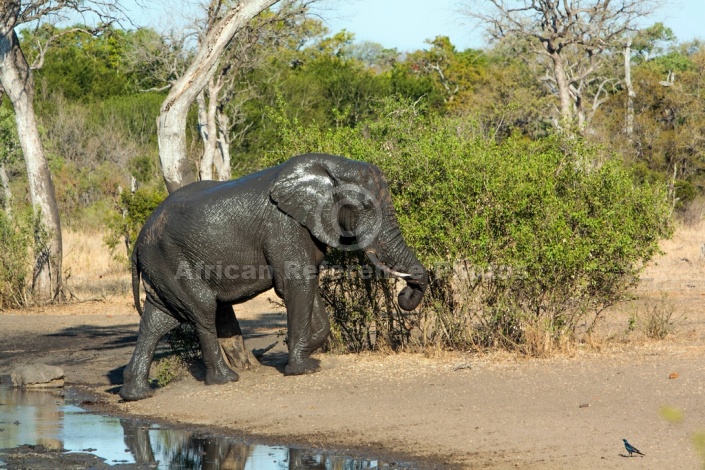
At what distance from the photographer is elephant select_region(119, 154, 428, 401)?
9.50 meters

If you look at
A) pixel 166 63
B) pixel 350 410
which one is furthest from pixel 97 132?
pixel 350 410

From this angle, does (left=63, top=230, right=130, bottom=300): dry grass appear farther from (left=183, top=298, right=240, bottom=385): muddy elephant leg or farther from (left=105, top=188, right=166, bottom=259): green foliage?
(left=183, top=298, right=240, bottom=385): muddy elephant leg

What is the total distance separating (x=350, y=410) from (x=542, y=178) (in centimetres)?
294

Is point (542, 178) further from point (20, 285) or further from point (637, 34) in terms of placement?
point (637, 34)

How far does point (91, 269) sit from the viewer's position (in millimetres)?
22438

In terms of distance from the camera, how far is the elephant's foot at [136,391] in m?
9.91

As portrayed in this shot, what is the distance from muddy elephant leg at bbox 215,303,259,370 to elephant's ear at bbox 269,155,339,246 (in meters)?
1.44

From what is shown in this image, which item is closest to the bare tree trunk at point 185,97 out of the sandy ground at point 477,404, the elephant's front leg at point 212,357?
the elephant's front leg at point 212,357

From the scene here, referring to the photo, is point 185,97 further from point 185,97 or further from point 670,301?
point 670,301

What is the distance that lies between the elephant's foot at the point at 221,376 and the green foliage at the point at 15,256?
26.8ft

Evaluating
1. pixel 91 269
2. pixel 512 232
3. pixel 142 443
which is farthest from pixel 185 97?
pixel 91 269

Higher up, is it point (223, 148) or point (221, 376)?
point (223, 148)

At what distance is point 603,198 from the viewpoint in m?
10.2

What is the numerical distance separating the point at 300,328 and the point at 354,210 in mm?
1149
